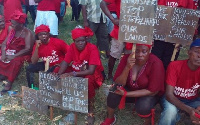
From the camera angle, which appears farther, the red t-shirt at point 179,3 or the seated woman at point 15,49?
the seated woman at point 15,49

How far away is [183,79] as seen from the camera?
325 centimetres

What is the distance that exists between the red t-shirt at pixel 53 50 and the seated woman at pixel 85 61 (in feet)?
1.42

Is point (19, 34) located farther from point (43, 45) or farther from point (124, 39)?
point (124, 39)

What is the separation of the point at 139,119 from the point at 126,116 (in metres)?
0.21

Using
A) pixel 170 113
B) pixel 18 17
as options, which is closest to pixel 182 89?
pixel 170 113

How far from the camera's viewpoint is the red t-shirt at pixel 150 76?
10.5 feet

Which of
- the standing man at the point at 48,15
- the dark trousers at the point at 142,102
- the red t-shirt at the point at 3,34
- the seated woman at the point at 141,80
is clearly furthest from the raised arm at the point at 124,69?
the red t-shirt at the point at 3,34

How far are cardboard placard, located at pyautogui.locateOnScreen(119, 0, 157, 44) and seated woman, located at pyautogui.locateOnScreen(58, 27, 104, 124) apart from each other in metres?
0.79

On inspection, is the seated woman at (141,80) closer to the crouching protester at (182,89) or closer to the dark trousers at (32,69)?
the crouching protester at (182,89)

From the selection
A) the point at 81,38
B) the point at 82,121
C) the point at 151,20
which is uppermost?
the point at 151,20

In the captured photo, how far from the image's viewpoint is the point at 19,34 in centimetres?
476

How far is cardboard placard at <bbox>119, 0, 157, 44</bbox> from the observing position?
2.97m

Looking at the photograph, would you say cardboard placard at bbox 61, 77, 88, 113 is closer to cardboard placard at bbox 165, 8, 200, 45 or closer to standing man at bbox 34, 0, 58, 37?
cardboard placard at bbox 165, 8, 200, 45

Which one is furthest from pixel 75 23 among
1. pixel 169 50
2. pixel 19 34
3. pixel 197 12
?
pixel 197 12
